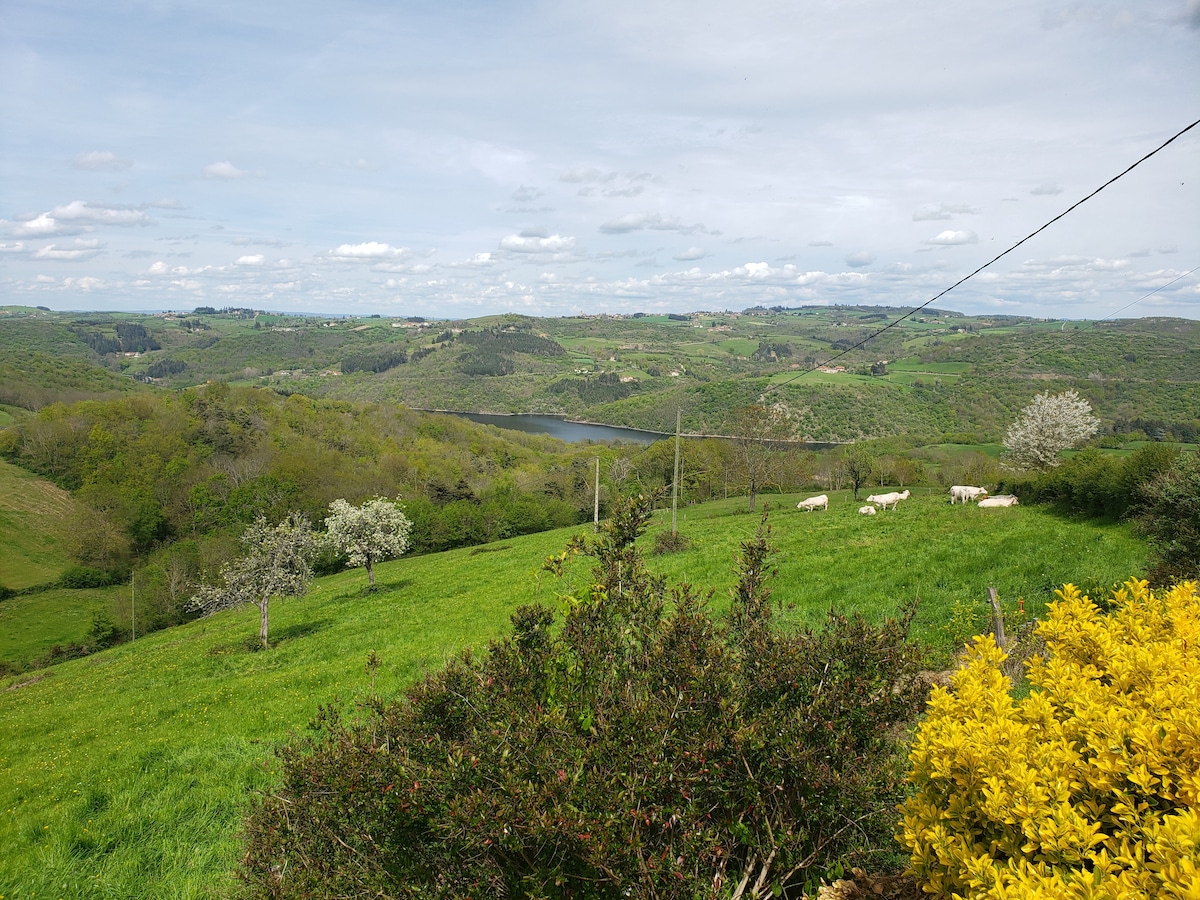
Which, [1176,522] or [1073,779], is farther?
[1176,522]

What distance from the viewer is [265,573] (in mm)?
20484

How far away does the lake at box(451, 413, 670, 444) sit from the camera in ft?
431

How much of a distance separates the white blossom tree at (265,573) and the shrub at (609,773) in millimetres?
18577

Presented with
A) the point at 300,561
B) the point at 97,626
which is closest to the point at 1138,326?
the point at 300,561

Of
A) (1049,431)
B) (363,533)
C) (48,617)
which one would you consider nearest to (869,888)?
(363,533)

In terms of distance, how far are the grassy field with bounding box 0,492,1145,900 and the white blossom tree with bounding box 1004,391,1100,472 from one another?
1708cm

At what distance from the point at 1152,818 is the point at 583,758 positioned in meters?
2.24

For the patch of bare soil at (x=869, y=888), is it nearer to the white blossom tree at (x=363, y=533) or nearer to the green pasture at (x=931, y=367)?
the white blossom tree at (x=363, y=533)

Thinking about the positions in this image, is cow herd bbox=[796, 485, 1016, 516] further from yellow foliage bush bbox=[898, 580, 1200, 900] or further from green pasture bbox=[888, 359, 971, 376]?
green pasture bbox=[888, 359, 971, 376]

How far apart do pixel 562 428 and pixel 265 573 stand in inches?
5070

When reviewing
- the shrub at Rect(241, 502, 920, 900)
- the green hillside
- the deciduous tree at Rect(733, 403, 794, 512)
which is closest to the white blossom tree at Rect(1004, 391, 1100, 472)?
the green hillside

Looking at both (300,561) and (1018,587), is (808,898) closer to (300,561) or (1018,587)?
(1018,587)

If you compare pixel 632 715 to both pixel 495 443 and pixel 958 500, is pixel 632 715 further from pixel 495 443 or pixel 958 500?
pixel 495 443

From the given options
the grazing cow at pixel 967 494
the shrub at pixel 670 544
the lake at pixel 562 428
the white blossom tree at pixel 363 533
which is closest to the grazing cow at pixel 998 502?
the grazing cow at pixel 967 494
